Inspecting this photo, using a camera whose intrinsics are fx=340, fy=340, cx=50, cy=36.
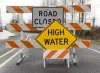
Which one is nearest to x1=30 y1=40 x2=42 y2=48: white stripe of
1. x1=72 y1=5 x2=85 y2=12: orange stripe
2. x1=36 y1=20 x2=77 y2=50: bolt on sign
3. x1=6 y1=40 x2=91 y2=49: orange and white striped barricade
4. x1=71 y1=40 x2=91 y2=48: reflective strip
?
x1=6 y1=40 x2=91 y2=49: orange and white striped barricade

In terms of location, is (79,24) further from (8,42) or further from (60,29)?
(8,42)

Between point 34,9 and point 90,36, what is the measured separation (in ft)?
121

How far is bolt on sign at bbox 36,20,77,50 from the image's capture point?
1159 centimetres

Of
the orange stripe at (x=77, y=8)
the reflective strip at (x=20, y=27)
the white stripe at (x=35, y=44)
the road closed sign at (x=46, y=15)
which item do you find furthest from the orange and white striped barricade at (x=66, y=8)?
the white stripe at (x=35, y=44)

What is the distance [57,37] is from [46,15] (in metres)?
1.45

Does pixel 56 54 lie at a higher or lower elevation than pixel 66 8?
lower

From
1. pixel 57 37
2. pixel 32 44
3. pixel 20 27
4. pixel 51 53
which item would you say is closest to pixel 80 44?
pixel 57 37

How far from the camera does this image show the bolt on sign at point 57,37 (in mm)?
11594

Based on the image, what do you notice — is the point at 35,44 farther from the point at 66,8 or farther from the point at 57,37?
the point at 66,8

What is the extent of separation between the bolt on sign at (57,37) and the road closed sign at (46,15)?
113 centimetres

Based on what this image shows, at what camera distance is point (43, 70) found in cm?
1078

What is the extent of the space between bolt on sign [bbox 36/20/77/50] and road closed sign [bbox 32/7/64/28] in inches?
44.4

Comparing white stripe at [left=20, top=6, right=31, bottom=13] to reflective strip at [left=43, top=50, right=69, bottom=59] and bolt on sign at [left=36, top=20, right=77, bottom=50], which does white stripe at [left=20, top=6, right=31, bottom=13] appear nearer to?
bolt on sign at [left=36, top=20, right=77, bottom=50]

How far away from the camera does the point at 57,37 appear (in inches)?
456
